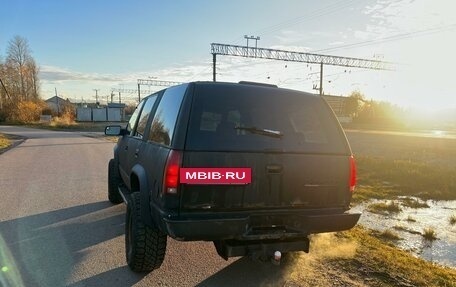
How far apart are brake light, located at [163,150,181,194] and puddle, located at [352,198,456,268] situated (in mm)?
2814

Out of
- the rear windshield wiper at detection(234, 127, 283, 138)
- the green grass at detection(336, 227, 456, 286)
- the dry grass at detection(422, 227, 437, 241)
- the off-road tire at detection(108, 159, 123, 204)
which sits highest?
the rear windshield wiper at detection(234, 127, 283, 138)

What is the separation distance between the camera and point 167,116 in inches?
156

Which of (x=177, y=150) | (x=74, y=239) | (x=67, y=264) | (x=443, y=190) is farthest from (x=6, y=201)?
(x=443, y=190)

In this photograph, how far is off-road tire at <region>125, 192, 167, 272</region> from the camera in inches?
153

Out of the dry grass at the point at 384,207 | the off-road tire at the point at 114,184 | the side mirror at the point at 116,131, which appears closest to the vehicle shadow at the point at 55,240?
the off-road tire at the point at 114,184

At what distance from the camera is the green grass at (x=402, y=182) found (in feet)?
34.6

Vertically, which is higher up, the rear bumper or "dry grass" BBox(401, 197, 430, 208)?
the rear bumper

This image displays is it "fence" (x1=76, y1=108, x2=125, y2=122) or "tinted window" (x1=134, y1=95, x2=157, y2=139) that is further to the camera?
"fence" (x1=76, y1=108, x2=125, y2=122)

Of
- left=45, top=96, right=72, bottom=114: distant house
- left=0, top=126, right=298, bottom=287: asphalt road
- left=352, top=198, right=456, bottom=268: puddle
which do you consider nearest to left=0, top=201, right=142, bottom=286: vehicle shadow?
left=0, top=126, right=298, bottom=287: asphalt road

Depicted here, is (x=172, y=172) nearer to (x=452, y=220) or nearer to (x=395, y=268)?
(x=395, y=268)

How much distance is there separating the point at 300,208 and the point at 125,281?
6.23 feet

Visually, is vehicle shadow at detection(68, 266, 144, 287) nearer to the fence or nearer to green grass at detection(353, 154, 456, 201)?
green grass at detection(353, 154, 456, 201)

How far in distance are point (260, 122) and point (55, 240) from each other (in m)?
3.31

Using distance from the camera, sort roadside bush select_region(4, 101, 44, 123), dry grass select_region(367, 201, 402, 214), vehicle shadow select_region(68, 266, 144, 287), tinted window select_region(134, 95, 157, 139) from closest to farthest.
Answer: vehicle shadow select_region(68, 266, 144, 287), tinted window select_region(134, 95, 157, 139), dry grass select_region(367, 201, 402, 214), roadside bush select_region(4, 101, 44, 123)
